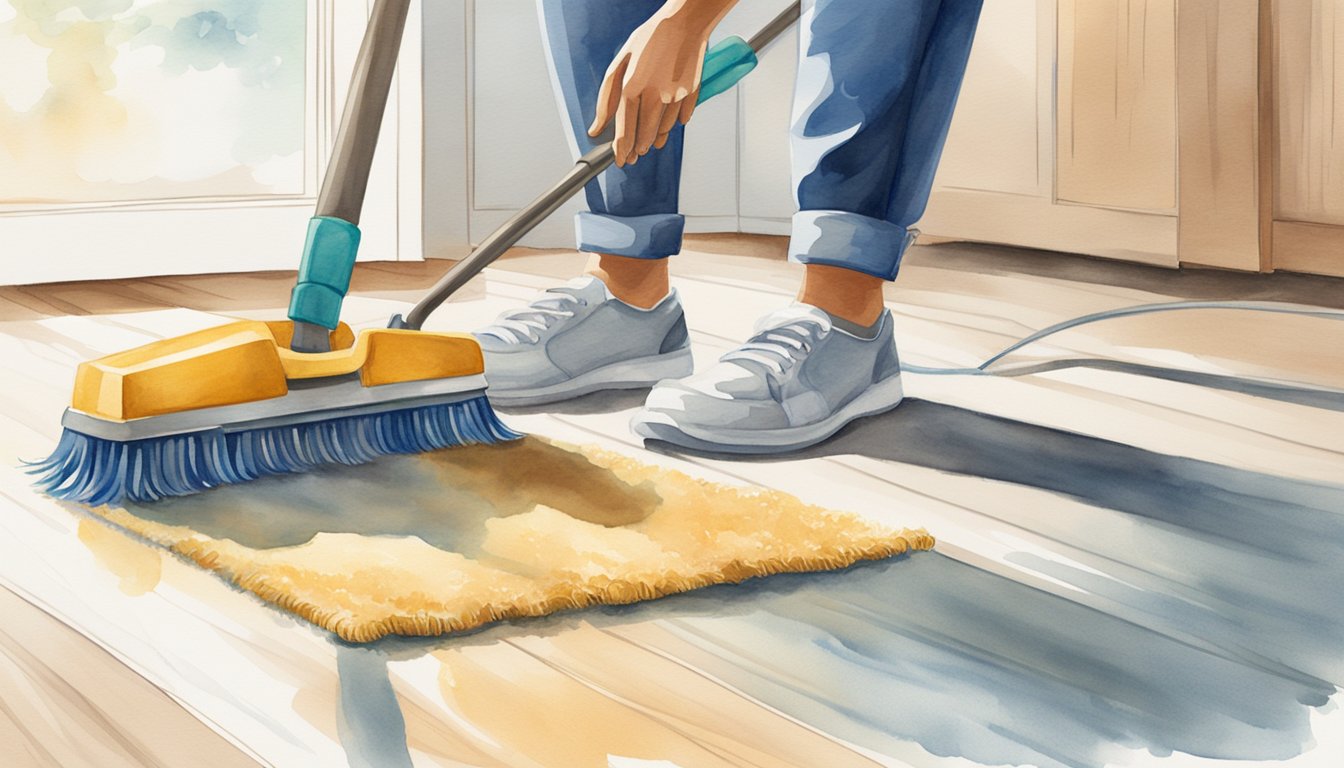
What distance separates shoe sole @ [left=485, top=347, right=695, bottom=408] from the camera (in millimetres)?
1144

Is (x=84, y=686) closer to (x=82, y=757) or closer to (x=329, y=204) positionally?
(x=82, y=757)

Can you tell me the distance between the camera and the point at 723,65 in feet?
3.19

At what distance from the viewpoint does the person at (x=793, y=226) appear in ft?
3.24

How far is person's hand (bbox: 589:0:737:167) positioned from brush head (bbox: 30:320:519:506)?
0.19m

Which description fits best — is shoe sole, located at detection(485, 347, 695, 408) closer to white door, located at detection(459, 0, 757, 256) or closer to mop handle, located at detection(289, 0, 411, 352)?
mop handle, located at detection(289, 0, 411, 352)

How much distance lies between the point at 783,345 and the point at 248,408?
1.37 feet

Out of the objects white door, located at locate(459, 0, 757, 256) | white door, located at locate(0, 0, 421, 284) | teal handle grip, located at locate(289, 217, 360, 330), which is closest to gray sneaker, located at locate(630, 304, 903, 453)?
teal handle grip, located at locate(289, 217, 360, 330)

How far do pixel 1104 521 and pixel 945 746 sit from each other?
0.35 meters

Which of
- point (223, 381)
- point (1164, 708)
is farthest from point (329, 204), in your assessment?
point (1164, 708)

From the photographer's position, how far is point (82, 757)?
1.69 ft

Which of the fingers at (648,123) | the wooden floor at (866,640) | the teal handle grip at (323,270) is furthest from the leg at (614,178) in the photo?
the teal handle grip at (323,270)

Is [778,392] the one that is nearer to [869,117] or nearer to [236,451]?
[869,117]

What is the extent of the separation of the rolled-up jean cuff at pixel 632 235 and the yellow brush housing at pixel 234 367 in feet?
0.91

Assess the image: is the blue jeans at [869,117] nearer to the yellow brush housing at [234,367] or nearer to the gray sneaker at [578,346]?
the gray sneaker at [578,346]
